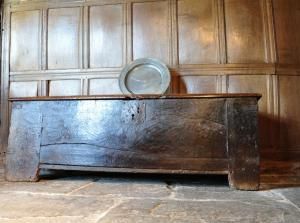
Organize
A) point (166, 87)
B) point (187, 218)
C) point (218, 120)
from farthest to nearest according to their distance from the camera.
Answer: point (166, 87), point (218, 120), point (187, 218)

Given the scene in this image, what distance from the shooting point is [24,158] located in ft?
6.26

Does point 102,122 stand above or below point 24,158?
above

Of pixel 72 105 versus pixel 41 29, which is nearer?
pixel 72 105

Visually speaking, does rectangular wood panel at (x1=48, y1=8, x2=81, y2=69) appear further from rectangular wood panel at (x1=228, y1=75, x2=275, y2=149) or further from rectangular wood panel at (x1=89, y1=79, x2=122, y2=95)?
rectangular wood panel at (x1=228, y1=75, x2=275, y2=149)

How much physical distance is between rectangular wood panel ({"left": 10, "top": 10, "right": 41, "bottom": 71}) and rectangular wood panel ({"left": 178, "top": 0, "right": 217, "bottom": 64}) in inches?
60.6

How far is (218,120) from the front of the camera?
1716 mm

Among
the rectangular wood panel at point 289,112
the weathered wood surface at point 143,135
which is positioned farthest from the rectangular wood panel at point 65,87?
the rectangular wood panel at point 289,112

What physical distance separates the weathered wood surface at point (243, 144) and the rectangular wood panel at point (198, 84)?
1.07 metres

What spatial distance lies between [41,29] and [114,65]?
3.01ft

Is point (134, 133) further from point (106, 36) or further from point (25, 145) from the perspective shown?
point (106, 36)

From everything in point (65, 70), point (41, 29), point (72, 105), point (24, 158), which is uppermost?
point (41, 29)

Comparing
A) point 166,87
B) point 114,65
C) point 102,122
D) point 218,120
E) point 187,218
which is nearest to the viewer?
point 187,218

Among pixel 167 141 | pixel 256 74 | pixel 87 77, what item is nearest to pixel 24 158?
pixel 167 141

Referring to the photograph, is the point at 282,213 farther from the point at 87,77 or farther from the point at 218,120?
the point at 87,77
